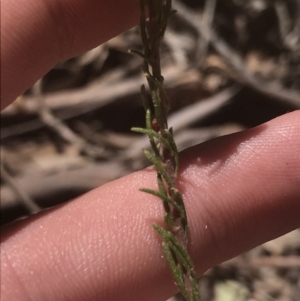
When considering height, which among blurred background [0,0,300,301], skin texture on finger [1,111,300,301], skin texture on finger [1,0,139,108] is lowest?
skin texture on finger [1,111,300,301]

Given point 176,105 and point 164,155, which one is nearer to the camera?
point 164,155

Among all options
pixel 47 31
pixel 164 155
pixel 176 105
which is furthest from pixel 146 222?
pixel 176 105

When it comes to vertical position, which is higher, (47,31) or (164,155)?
(47,31)

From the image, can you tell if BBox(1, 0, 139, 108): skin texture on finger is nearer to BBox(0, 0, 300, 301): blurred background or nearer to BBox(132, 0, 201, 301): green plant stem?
BBox(132, 0, 201, 301): green plant stem

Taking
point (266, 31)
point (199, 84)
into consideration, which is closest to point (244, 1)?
point (266, 31)

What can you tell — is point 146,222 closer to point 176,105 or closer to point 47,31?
point 47,31

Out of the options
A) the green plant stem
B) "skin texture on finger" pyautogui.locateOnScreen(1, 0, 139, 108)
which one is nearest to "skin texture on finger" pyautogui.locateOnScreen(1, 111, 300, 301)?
the green plant stem
